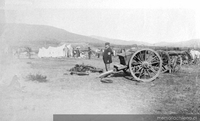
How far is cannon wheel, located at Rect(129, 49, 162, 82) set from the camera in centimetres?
453

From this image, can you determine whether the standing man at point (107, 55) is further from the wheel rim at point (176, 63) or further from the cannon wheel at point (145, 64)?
the wheel rim at point (176, 63)

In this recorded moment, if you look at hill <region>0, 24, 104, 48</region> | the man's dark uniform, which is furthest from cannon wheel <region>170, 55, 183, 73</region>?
hill <region>0, 24, 104, 48</region>

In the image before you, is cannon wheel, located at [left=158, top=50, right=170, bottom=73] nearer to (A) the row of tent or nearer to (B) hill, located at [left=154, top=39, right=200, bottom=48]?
(B) hill, located at [left=154, top=39, right=200, bottom=48]

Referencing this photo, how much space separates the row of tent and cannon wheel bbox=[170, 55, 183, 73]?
223 cm

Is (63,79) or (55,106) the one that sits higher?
(63,79)

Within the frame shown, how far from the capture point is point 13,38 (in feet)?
15.6

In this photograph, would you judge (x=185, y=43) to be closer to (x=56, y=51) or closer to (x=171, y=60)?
(x=171, y=60)

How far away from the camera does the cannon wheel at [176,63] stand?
4.88 meters

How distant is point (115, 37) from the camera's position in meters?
4.76

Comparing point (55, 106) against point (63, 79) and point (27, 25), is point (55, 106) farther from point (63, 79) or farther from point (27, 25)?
point (27, 25)

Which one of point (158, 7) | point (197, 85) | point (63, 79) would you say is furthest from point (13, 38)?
point (197, 85)

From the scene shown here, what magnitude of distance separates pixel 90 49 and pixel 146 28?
4.20 feet

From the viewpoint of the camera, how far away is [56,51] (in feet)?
15.9

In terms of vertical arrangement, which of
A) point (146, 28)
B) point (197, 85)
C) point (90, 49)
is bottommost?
point (197, 85)
